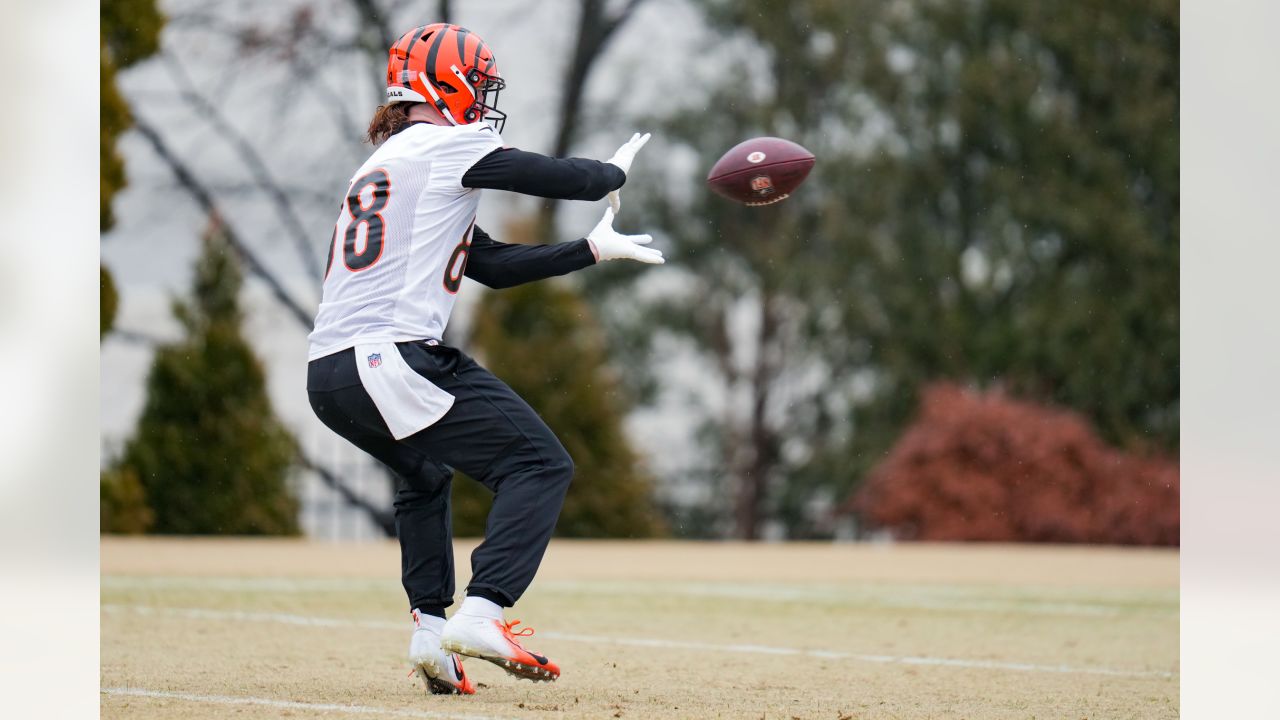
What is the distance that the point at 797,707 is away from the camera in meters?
4.70

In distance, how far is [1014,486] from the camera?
658 inches

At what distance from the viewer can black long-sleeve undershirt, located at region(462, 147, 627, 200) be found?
467 centimetres

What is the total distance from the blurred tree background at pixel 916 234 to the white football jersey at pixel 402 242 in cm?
1473

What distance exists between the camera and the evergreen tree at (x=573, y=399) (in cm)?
1562

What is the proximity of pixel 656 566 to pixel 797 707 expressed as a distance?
750cm

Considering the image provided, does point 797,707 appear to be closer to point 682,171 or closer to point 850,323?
point 850,323

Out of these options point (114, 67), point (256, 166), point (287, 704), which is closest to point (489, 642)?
point (287, 704)

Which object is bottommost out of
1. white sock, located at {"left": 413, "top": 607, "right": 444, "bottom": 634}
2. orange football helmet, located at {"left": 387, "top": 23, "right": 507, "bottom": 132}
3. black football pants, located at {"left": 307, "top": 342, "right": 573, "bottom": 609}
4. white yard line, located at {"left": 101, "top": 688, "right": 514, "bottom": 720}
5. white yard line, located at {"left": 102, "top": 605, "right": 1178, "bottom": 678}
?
white yard line, located at {"left": 102, "top": 605, "right": 1178, "bottom": 678}

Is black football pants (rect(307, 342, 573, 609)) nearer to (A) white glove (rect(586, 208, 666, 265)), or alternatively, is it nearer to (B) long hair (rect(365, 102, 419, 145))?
(A) white glove (rect(586, 208, 666, 265))

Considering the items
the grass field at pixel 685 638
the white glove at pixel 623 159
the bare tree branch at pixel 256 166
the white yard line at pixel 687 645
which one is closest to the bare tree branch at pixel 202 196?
the bare tree branch at pixel 256 166

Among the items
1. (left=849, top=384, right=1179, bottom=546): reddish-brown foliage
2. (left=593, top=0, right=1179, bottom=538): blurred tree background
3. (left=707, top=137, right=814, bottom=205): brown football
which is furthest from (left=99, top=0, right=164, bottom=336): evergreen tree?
(left=707, top=137, right=814, bottom=205): brown football

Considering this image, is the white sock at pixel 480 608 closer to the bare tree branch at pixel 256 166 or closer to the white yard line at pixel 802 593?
the white yard line at pixel 802 593

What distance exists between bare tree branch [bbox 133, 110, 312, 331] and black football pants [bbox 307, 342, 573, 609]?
16.7 metres
